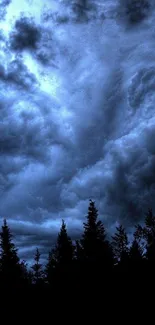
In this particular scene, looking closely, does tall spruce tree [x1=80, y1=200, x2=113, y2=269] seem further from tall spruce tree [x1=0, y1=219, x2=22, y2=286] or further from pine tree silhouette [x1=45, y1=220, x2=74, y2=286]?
tall spruce tree [x1=0, y1=219, x2=22, y2=286]

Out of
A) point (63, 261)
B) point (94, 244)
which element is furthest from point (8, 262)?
point (94, 244)

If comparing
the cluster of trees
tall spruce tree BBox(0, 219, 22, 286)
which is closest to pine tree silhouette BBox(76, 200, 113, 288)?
the cluster of trees

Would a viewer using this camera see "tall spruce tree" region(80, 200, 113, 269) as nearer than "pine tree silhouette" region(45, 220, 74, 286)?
Yes

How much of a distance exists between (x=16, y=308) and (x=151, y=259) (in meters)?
15.9

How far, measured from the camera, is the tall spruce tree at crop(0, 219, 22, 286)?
1344 inches

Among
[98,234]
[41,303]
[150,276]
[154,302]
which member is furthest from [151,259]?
[41,303]

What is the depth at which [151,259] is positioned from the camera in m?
37.0

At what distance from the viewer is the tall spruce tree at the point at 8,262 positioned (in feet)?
112

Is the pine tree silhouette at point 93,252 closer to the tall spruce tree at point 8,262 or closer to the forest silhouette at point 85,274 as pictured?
the forest silhouette at point 85,274

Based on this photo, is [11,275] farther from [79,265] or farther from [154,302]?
[154,302]

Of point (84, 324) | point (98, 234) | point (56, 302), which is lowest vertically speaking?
point (84, 324)

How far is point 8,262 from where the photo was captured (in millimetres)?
35312

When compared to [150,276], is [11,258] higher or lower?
higher

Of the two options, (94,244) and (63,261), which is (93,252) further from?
(63,261)
